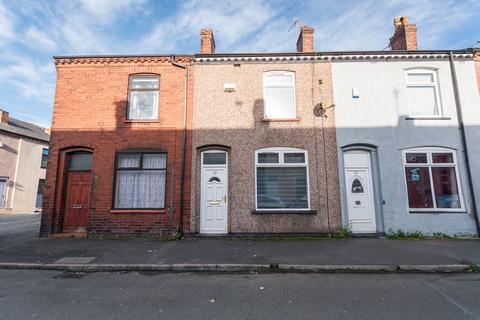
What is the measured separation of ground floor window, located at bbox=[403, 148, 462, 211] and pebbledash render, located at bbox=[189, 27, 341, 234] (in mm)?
2657

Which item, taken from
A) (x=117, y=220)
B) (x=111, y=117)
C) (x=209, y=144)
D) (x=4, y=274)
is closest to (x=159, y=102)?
(x=111, y=117)

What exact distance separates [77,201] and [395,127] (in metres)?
11.8

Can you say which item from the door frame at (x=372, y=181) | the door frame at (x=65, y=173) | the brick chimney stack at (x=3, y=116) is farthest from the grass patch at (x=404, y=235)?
the brick chimney stack at (x=3, y=116)

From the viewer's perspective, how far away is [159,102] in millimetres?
9875

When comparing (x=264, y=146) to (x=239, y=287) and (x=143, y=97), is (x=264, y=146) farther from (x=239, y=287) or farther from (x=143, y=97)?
(x=239, y=287)

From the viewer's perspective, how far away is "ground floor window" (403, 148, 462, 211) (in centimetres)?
910

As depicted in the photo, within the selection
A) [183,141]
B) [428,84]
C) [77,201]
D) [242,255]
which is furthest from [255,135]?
[77,201]

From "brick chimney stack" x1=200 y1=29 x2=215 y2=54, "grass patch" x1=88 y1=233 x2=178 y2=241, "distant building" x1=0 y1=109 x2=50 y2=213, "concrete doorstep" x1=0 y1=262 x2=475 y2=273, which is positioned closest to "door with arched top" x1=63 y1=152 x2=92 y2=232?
"grass patch" x1=88 y1=233 x2=178 y2=241

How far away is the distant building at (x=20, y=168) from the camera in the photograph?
777 inches

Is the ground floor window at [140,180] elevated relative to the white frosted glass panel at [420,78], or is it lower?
lower

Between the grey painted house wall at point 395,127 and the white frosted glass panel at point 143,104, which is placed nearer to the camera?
the grey painted house wall at point 395,127

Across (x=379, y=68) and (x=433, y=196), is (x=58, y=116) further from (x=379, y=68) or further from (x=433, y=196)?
(x=433, y=196)

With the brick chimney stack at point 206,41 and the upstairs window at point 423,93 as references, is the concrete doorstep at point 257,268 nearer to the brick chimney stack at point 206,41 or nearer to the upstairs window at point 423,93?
the upstairs window at point 423,93

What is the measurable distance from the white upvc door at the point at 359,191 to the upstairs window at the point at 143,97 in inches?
289
